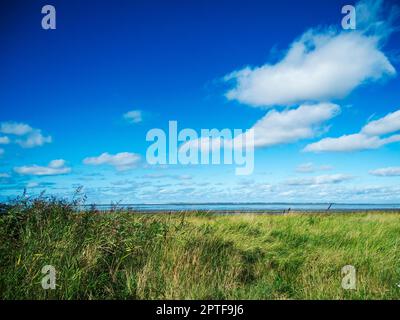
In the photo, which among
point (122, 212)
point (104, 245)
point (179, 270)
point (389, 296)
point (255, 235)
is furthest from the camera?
point (255, 235)

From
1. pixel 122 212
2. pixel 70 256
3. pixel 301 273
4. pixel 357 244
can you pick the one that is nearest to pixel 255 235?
pixel 357 244

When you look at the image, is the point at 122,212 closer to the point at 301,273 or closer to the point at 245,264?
the point at 245,264

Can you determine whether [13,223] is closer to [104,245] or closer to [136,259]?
[104,245]

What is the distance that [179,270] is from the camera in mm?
6387

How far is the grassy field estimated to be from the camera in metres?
5.65

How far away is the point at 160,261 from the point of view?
670 centimetres

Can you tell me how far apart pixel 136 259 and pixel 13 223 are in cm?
232

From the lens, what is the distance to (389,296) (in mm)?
5785

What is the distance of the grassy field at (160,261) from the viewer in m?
5.65

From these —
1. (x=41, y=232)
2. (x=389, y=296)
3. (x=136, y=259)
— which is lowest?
(x=389, y=296)

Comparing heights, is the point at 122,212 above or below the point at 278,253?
above

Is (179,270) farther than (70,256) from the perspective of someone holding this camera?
Yes
